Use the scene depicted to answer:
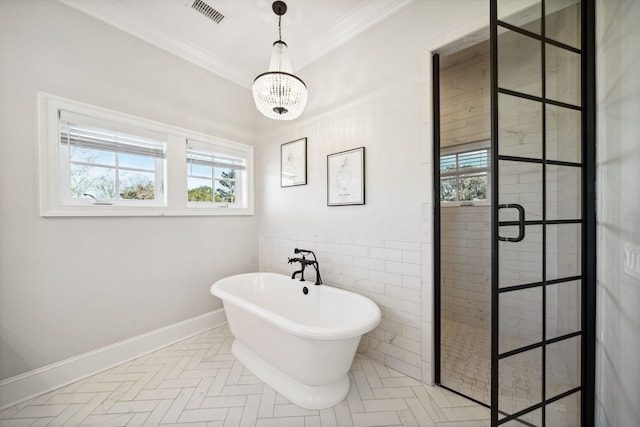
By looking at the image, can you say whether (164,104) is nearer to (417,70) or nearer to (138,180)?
(138,180)

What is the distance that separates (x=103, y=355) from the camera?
6.58 ft

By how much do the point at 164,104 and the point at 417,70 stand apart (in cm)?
235

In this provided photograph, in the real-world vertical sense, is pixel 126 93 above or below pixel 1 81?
above

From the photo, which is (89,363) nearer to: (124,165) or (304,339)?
(124,165)

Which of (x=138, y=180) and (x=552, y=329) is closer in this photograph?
(x=552, y=329)

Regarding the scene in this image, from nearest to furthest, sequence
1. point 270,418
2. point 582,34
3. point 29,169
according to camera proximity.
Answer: point 582,34 < point 270,418 < point 29,169

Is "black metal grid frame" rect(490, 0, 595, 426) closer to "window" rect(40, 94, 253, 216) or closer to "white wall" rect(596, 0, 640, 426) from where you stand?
"white wall" rect(596, 0, 640, 426)

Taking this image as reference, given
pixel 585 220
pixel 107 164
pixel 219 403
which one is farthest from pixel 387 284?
pixel 107 164

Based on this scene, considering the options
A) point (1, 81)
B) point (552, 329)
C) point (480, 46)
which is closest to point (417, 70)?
point (480, 46)

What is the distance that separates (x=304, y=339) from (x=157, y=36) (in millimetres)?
2958

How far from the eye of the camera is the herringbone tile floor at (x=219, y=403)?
1.48 metres

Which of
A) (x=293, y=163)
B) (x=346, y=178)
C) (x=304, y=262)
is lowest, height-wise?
(x=304, y=262)

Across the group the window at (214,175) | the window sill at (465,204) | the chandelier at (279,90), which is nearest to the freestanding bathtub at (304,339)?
the window at (214,175)

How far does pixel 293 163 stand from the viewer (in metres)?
2.76
